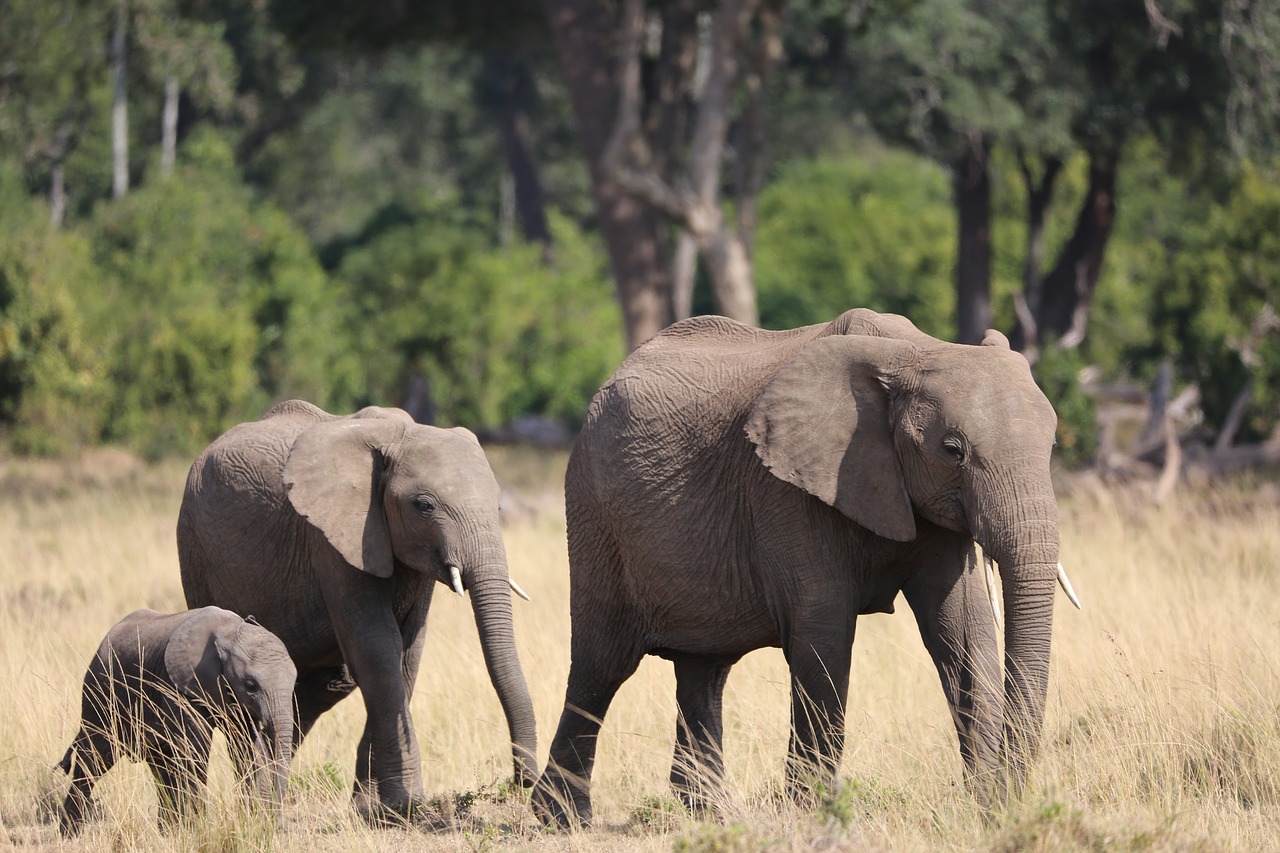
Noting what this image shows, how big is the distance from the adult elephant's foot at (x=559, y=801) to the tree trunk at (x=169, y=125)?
26030 mm

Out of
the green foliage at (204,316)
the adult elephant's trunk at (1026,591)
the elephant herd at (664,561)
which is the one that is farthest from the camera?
the green foliage at (204,316)

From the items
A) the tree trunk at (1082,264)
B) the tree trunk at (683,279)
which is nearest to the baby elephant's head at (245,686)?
the tree trunk at (683,279)

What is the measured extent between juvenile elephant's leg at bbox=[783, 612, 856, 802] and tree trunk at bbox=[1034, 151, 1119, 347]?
53.1 ft

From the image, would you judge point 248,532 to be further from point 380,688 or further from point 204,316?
point 204,316

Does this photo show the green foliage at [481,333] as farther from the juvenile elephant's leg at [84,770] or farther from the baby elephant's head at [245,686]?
the baby elephant's head at [245,686]

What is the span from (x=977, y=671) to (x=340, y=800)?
271 centimetres

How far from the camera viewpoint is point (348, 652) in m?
6.96

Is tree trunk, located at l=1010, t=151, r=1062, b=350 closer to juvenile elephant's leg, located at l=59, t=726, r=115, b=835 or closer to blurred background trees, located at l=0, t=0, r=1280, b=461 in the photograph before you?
blurred background trees, located at l=0, t=0, r=1280, b=461

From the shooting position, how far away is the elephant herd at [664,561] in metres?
5.76

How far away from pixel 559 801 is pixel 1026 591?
80.9 inches

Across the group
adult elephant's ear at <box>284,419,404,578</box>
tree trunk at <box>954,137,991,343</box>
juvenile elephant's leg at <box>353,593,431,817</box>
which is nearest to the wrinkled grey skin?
juvenile elephant's leg at <box>353,593,431,817</box>

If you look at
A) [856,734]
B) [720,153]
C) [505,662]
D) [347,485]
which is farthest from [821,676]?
[720,153]

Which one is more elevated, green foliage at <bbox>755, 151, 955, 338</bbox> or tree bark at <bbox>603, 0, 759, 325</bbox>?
tree bark at <bbox>603, 0, 759, 325</bbox>

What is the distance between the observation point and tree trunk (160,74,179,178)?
32312mm
